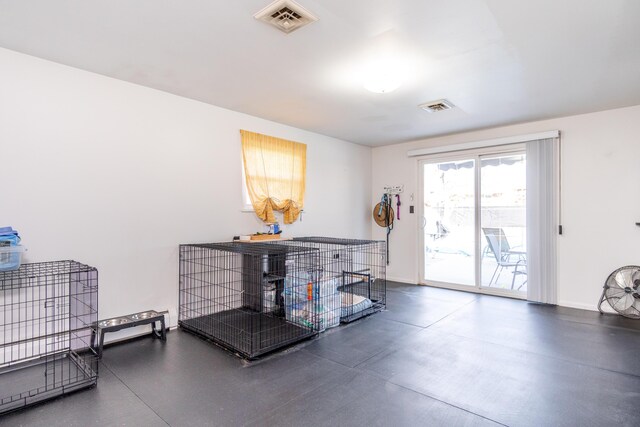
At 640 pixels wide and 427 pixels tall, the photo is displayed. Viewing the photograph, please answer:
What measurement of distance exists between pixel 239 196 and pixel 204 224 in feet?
1.95

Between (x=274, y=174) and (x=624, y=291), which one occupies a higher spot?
(x=274, y=174)

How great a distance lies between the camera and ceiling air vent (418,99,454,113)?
12.4 feet

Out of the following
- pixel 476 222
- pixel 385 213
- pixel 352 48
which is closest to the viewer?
pixel 352 48

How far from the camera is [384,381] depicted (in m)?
2.36

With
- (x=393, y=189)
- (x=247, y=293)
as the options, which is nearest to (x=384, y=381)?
(x=247, y=293)

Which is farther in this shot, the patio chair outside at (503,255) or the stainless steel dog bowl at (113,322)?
the patio chair outside at (503,255)

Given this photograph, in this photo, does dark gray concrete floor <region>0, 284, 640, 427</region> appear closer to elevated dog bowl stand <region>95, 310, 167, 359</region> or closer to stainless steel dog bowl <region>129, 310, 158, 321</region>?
elevated dog bowl stand <region>95, 310, 167, 359</region>

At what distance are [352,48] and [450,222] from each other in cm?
384

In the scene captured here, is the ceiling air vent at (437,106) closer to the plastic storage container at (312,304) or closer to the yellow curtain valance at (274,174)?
the yellow curtain valance at (274,174)

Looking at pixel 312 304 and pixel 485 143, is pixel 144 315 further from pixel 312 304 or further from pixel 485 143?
pixel 485 143

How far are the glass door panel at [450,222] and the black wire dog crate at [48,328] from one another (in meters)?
4.87

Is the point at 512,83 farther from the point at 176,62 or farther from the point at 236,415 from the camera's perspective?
the point at 236,415

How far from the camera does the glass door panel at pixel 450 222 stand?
5328 millimetres

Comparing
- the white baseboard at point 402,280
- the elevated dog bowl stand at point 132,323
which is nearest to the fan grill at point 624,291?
the white baseboard at point 402,280
